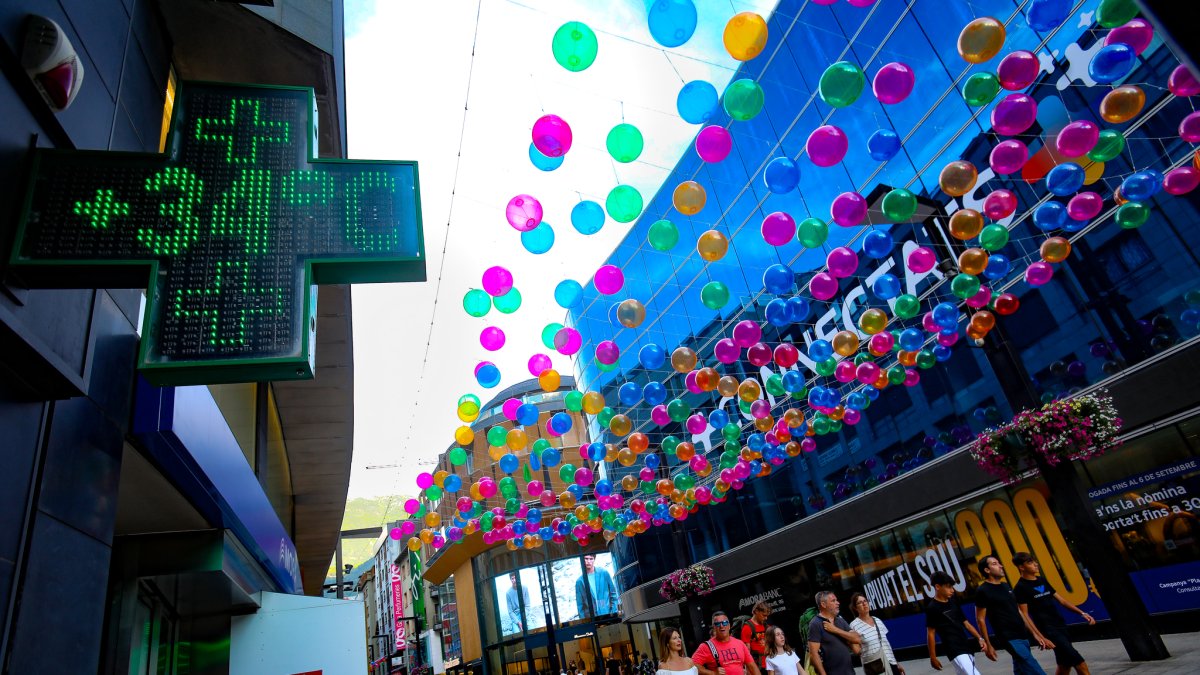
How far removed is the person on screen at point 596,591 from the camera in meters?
37.2

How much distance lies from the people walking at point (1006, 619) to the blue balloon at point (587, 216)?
6182 millimetres

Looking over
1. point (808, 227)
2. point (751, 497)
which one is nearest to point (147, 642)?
point (808, 227)

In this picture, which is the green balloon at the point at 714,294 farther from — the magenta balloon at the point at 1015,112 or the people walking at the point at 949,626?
the people walking at the point at 949,626

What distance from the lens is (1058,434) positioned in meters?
9.42

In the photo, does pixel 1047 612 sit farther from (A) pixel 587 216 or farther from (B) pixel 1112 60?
(A) pixel 587 216

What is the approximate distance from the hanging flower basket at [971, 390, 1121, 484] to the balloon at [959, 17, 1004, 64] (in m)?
5.47

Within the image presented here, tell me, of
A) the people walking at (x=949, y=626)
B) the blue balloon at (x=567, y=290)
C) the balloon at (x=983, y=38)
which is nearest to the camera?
the people walking at (x=949, y=626)

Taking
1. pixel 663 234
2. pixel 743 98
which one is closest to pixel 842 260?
pixel 663 234

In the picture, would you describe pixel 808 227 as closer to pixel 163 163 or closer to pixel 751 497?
pixel 163 163

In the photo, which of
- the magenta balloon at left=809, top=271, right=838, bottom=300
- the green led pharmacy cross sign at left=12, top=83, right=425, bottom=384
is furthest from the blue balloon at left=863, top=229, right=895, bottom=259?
the green led pharmacy cross sign at left=12, top=83, right=425, bottom=384

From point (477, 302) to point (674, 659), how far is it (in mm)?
6477

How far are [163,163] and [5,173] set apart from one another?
2.00 feet

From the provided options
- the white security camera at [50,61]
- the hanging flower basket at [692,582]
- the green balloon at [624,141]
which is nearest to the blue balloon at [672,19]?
the green balloon at [624,141]

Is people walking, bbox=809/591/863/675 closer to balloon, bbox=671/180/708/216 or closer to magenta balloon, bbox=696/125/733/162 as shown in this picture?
balloon, bbox=671/180/708/216
